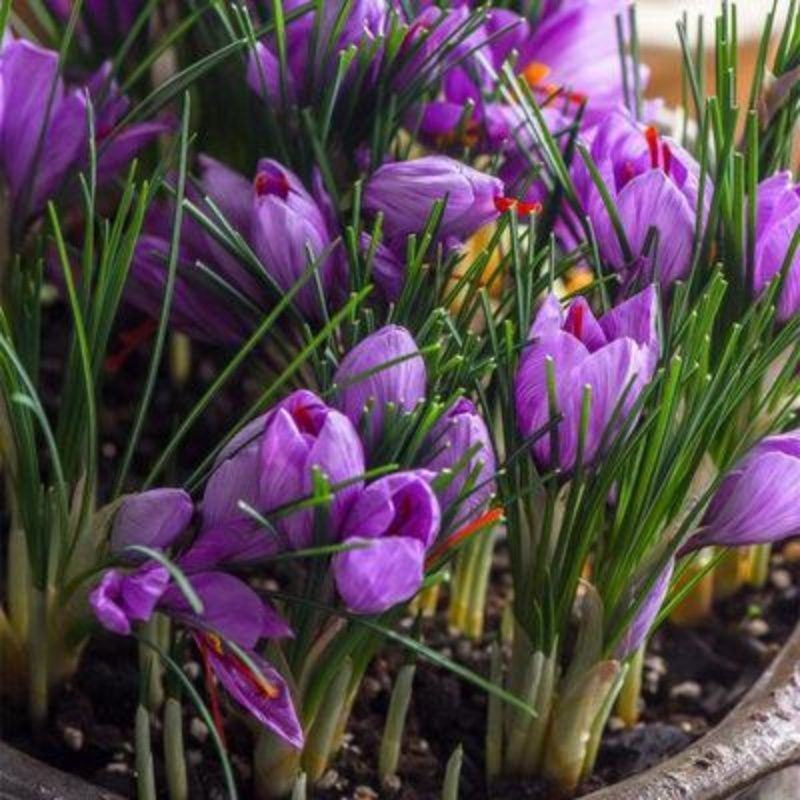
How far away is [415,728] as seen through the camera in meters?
0.63

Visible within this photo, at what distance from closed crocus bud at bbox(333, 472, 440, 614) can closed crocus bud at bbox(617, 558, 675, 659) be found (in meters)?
0.11

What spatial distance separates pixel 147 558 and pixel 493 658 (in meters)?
0.14

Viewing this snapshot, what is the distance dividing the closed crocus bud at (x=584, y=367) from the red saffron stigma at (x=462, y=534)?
0.10ft

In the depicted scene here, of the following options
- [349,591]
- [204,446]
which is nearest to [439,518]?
[349,591]

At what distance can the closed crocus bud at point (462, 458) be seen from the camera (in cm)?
48

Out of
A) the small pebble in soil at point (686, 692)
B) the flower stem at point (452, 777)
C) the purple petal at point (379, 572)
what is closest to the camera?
the purple petal at point (379, 572)

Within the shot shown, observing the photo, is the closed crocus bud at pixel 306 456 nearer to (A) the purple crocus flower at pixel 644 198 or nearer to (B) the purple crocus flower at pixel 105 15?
(A) the purple crocus flower at pixel 644 198

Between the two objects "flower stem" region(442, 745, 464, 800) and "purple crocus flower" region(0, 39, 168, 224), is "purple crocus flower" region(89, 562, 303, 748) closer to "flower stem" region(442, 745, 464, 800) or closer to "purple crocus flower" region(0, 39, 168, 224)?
"flower stem" region(442, 745, 464, 800)

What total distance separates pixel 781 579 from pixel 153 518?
0.34 m

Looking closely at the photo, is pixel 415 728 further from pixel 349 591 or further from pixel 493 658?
pixel 349 591

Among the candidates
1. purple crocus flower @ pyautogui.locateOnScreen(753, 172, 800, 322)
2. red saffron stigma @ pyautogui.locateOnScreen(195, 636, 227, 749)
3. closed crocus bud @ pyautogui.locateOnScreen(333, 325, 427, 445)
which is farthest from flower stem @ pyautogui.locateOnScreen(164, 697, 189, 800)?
purple crocus flower @ pyautogui.locateOnScreen(753, 172, 800, 322)

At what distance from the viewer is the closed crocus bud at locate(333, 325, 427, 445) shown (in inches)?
18.8

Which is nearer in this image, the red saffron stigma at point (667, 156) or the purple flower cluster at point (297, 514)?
the purple flower cluster at point (297, 514)

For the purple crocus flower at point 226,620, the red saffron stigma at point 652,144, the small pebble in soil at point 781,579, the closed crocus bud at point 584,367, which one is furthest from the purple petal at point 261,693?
the small pebble in soil at point 781,579
